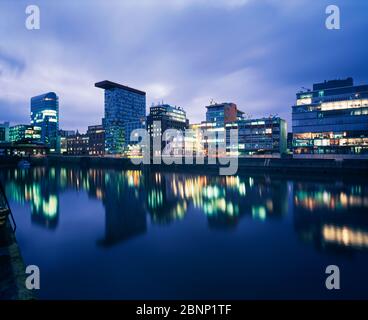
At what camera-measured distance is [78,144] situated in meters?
168

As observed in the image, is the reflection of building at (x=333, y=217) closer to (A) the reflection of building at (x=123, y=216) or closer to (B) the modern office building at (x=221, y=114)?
(A) the reflection of building at (x=123, y=216)

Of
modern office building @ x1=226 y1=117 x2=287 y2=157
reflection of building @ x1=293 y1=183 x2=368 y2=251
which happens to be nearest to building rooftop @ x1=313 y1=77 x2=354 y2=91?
modern office building @ x1=226 y1=117 x2=287 y2=157

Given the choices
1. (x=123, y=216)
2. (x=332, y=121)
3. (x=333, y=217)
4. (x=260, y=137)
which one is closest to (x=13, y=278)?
(x=123, y=216)

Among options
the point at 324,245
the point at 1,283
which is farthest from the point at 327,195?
the point at 1,283

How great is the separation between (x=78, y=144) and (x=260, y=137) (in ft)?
420

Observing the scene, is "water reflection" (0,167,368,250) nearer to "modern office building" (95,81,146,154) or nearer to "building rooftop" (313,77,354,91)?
"building rooftop" (313,77,354,91)

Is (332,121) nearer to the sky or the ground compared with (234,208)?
nearer to the sky

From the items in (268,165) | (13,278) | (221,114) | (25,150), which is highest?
Answer: (221,114)

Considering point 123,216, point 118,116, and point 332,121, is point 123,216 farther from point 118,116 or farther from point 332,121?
point 118,116

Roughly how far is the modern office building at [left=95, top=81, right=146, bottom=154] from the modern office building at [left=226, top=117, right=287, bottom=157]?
7419cm

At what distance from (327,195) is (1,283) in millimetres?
41896

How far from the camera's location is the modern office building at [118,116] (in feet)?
536

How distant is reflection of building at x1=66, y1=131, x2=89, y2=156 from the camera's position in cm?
16488
